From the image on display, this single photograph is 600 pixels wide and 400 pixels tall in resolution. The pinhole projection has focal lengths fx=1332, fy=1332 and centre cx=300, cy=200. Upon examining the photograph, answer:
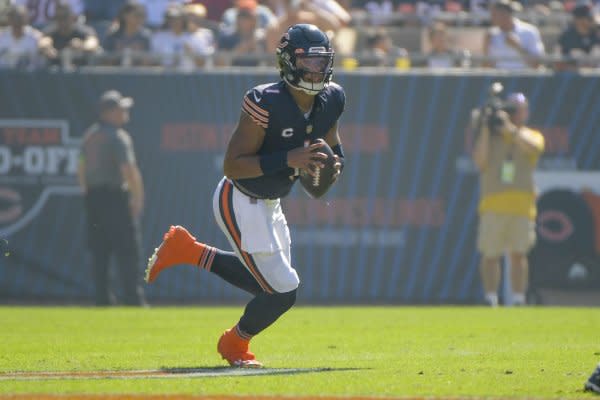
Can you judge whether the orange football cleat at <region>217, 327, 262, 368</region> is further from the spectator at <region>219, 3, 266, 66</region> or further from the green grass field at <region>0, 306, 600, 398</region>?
the spectator at <region>219, 3, 266, 66</region>

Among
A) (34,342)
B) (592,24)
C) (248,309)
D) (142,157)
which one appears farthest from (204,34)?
(248,309)

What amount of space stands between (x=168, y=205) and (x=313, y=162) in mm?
9537

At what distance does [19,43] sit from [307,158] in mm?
10748

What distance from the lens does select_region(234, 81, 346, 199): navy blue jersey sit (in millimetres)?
8273

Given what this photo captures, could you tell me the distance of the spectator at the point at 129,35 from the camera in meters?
17.8

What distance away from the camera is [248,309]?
8477mm

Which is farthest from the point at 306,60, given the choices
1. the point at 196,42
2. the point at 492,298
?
the point at 196,42

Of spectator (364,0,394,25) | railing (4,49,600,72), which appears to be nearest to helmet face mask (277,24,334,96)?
railing (4,49,600,72)

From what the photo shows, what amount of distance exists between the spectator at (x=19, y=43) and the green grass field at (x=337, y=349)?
3669mm

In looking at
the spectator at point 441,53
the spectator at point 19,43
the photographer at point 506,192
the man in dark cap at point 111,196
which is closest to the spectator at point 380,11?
the spectator at point 441,53

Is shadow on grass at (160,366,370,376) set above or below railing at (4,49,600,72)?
above

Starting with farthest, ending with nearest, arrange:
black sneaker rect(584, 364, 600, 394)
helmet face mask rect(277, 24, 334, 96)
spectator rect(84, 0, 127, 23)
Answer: spectator rect(84, 0, 127, 23) → helmet face mask rect(277, 24, 334, 96) → black sneaker rect(584, 364, 600, 394)

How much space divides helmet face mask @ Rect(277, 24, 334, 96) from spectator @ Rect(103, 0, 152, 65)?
9434 millimetres

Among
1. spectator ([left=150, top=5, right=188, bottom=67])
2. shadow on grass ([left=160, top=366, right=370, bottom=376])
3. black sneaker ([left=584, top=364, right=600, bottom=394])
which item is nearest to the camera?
black sneaker ([left=584, top=364, right=600, bottom=394])
